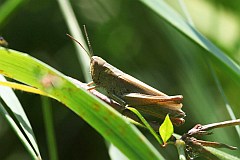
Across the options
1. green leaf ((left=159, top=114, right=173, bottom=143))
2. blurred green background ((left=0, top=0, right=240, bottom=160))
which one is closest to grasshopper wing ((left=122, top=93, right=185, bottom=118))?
green leaf ((left=159, top=114, right=173, bottom=143))

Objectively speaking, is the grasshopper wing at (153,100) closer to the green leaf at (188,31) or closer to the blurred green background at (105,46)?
the green leaf at (188,31)

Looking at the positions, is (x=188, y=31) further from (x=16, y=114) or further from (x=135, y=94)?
(x=16, y=114)

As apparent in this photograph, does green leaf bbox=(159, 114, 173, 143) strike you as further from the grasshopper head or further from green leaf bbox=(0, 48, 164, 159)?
the grasshopper head

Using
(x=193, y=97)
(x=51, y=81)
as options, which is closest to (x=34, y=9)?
(x=193, y=97)

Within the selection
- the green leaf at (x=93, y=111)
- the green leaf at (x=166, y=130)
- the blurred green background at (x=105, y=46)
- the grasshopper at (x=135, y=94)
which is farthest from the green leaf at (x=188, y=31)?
the blurred green background at (x=105, y=46)

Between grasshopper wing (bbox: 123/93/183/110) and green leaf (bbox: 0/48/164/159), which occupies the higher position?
green leaf (bbox: 0/48/164/159)
